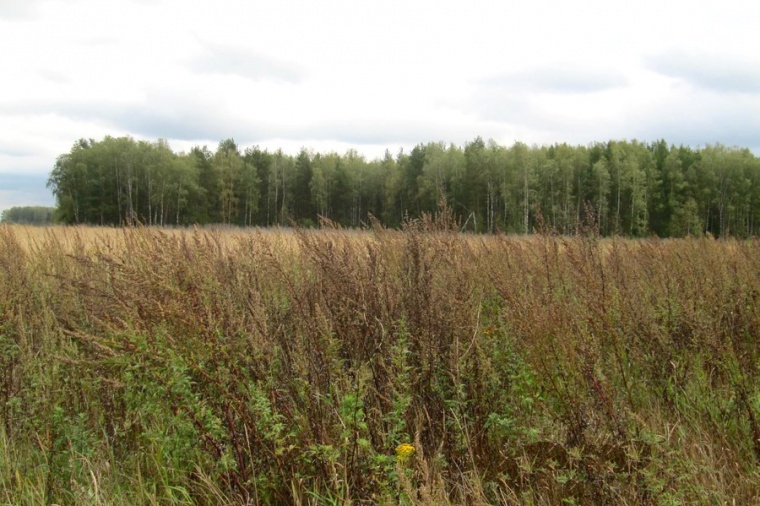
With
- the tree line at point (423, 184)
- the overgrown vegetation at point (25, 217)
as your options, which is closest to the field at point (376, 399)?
the overgrown vegetation at point (25, 217)

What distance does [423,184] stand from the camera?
5378 centimetres

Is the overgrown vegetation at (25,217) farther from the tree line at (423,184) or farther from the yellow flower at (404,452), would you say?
the yellow flower at (404,452)

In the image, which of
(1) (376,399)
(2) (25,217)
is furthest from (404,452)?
(2) (25,217)

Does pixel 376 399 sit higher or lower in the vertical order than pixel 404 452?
higher

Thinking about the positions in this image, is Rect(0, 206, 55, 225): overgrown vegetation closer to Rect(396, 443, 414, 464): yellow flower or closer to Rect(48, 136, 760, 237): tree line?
Rect(48, 136, 760, 237): tree line

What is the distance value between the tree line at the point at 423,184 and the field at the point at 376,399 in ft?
117

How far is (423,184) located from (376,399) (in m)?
51.6

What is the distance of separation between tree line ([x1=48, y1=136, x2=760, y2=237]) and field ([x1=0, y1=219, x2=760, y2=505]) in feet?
117

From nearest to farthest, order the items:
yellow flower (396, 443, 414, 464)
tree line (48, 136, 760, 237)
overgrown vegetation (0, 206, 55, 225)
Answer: yellow flower (396, 443, 414, 464) < overgrown vegetation (0, 206, 55, 225) < tree line (48, 136, 760, 237)

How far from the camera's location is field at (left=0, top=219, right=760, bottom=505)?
8.16 ft

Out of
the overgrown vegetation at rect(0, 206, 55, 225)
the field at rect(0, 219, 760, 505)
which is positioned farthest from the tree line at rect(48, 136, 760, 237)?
the field at rect(0, 219, 760, 505)

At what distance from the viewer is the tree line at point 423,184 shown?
48.1 metres

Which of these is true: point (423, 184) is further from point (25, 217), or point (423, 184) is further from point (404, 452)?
point (404, 452)

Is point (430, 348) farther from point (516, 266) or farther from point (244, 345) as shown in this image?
point (516, 266)
